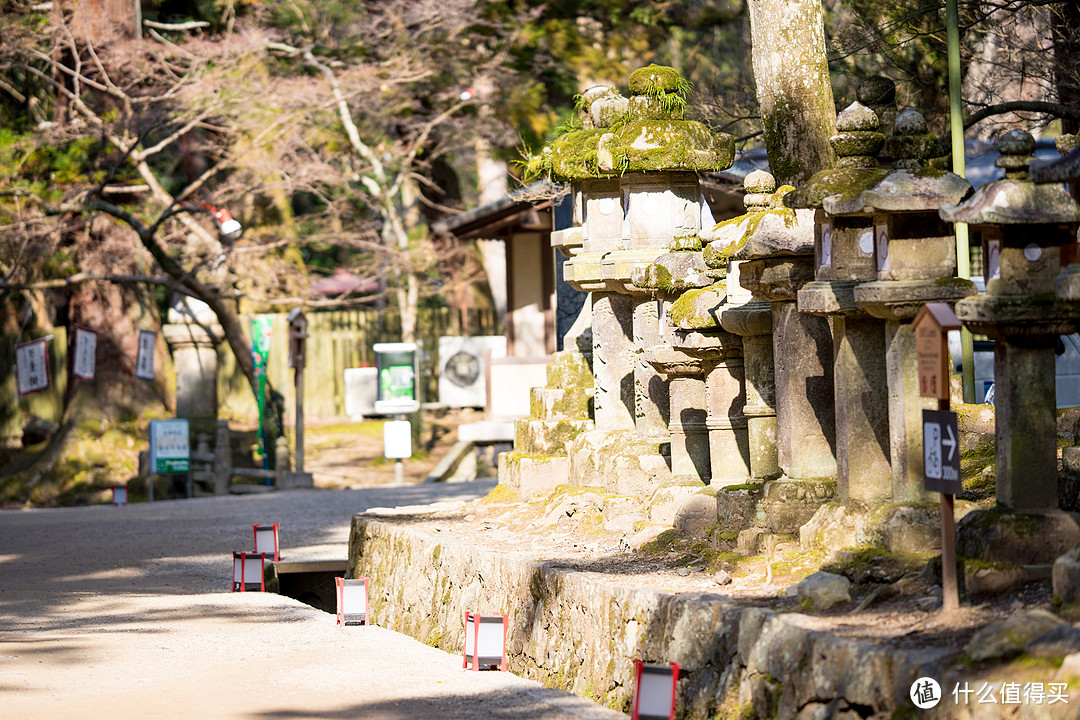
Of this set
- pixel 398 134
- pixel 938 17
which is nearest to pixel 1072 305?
pixel 938 17

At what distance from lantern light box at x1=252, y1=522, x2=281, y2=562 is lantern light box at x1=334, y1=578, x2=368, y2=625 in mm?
2396

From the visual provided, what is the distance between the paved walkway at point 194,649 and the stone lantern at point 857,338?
182cm

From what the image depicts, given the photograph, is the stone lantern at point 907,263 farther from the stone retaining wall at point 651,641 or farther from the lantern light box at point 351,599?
the lantern light box at point 351,599

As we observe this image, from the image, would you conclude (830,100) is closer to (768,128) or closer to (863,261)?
(768,128)

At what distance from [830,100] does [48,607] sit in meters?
7.07

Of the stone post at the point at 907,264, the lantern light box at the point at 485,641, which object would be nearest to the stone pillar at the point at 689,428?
the lantern light box at the point at 485,641

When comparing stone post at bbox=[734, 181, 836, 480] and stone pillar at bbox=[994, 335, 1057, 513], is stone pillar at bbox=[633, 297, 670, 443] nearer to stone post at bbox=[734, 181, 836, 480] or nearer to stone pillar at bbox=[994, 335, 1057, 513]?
stone post at bbox=[734, 181, 836, 480]

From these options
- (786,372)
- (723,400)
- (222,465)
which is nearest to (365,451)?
(222,465)

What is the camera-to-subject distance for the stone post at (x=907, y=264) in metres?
6.61

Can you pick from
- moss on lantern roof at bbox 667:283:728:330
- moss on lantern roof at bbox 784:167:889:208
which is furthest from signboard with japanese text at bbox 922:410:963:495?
moss on lantern roof at bbox 667:283:728:330

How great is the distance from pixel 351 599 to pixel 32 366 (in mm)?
13174

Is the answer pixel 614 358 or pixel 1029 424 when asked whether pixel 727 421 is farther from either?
pixel 1029 424

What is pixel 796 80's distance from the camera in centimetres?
1025

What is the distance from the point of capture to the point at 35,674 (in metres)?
7.67
